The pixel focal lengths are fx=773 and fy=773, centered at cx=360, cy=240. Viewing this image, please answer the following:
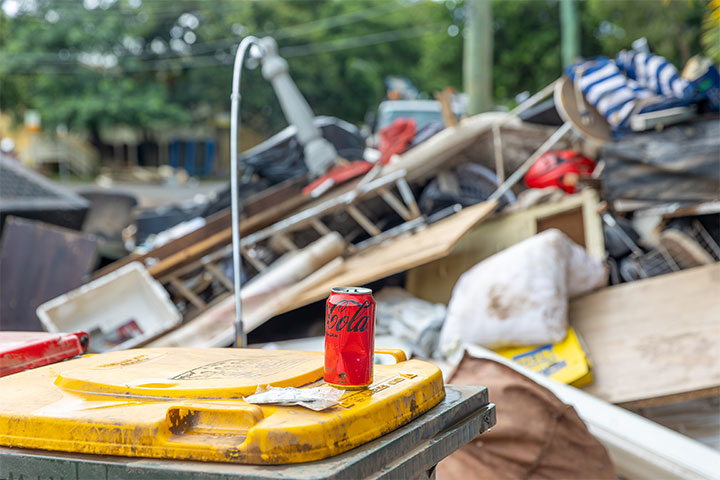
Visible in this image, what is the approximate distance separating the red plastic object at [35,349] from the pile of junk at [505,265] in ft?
4.59

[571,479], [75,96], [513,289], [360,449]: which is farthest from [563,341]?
[75,96]

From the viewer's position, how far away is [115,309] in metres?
5.35

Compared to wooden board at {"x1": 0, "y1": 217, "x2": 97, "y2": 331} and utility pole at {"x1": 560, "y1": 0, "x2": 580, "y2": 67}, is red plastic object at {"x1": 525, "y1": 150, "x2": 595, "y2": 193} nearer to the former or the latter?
wooden board at {"x1": 0, "y1": 217, "x2": 97, "y2": 331}

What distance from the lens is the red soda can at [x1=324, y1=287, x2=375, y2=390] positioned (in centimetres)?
168

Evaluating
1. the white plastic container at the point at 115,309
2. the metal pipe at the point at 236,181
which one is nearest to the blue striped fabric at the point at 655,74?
the metal pipe at the point at 236,181

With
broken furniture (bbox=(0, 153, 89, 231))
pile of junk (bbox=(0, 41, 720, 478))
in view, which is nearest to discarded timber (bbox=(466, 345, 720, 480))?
pile of junk (bbox=(0, 41, 720, 478))

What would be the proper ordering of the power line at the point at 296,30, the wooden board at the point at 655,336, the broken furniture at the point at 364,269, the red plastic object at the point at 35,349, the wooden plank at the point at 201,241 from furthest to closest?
the power line at the point at 296,30
the wooden plank at the point at 201,241
the broken furniture at the point at 364,269
the wooden board at the point at 655,336
the red plastic object at the point at 35,349

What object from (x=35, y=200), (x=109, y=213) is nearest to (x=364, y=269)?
(x=35, y=200)

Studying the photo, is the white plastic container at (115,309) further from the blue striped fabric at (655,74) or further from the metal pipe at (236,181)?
the blue striped fabric at (655,74)

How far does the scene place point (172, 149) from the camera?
3247 centimetres

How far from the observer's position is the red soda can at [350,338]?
5.50ft

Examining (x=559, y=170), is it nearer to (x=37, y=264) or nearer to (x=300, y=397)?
(x=37, y=264)

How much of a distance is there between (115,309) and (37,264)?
60cm

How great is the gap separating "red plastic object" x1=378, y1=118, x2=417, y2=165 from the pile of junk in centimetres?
2
